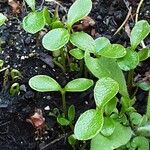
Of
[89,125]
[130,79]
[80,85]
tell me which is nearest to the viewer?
[89,125]

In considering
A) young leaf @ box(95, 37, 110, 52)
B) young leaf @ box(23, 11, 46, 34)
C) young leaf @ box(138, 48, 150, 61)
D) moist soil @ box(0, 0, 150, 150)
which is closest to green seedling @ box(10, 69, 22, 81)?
moist soil @ box(0, 0, 150, 150)

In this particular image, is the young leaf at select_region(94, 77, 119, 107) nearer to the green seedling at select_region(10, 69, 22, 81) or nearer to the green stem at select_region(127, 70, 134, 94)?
the green stem at select_region(127, 70, 134, 94)

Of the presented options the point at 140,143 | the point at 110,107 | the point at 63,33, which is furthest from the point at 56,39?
the point at 140,143

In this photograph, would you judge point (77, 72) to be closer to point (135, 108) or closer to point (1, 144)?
point (135, 108)

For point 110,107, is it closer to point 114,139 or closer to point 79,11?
point 114,139

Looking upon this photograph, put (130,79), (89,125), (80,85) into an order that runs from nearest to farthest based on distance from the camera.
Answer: (89,125) < (80,85) < (130,79)

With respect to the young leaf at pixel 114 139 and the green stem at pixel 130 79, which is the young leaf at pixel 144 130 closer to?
the young leaf at pixel 114 139

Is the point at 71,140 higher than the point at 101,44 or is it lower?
lower

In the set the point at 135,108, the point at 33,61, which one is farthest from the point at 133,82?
the point at 33,61

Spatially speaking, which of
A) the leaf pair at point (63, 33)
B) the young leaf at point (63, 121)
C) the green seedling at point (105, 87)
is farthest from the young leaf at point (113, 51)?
the young leaf at point (63, 121)
